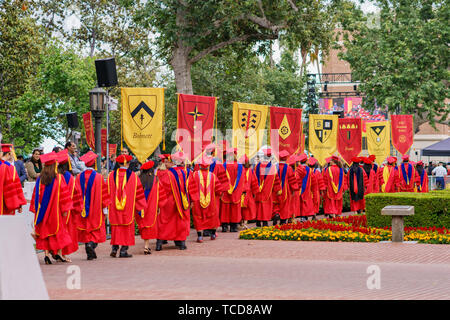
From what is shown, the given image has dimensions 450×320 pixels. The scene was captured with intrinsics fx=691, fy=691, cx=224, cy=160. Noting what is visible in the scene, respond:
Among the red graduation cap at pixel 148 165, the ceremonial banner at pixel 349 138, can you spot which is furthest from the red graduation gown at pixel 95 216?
the ceremonial banner at pixel 349 138

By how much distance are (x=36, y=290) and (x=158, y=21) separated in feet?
60.0

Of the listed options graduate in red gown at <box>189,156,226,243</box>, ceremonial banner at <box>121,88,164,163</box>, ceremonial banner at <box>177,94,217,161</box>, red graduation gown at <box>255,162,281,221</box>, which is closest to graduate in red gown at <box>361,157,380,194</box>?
red graduation gown at <box>255,162,281,221</box>

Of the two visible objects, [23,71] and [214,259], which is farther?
[23,71]

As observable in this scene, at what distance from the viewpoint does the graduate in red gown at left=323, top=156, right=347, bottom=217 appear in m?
21.1

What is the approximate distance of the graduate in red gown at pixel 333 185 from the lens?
21109mm

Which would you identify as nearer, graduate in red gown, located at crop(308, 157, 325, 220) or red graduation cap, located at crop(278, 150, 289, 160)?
red graduation cap, located at crop(278, 150, 289, 160)

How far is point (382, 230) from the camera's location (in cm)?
1642

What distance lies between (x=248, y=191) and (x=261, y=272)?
25.4ft

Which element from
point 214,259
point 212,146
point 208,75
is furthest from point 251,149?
point 208,75

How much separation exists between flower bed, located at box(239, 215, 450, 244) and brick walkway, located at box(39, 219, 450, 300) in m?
0.57

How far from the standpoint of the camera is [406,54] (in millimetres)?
38094

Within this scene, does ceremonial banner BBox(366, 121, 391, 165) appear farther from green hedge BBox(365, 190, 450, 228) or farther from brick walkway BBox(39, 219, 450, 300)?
brick walkway BBox(39, 219, 450, 300)

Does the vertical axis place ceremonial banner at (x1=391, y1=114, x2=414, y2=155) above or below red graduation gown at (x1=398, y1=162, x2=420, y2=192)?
above
